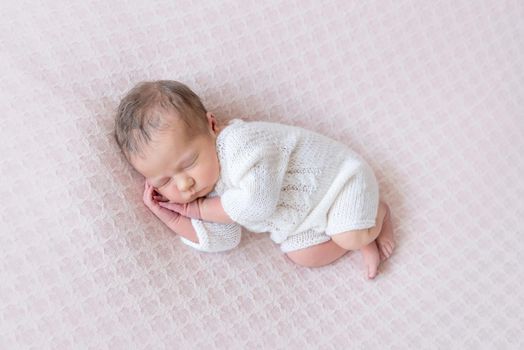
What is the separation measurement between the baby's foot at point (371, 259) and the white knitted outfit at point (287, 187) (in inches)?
3.5

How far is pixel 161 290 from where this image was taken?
132 cm

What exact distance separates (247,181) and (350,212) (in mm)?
285

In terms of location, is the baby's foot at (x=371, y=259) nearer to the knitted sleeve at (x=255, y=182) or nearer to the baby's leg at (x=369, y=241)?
the baby's leg at (x=369, y=241)

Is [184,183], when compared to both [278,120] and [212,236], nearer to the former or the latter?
[212,236]

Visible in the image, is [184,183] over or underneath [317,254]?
over

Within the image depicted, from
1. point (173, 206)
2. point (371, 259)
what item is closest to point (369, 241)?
point (371, 259)

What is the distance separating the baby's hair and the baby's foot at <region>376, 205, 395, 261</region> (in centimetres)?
55

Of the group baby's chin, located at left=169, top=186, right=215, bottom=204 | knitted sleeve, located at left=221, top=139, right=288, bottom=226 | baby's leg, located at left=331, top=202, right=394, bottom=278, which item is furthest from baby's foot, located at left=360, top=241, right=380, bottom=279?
baby's chin, located at left=169, top=186, right=215, bottom=204

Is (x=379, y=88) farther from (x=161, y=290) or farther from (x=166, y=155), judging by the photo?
(x=161, y=290)

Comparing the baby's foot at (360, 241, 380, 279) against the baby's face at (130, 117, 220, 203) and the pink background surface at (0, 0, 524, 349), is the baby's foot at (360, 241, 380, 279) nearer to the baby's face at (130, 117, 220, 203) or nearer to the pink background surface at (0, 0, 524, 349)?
the pink background surface at (0, 0, 524, 349)

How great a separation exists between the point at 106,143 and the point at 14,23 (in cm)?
37

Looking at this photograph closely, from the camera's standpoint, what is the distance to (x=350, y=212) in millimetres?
1433

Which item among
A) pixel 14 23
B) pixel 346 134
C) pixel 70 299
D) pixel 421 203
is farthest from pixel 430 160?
pixel 14 23

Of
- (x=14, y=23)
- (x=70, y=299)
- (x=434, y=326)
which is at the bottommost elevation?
(x=434, y=326)
